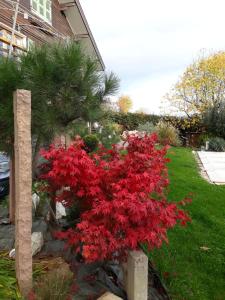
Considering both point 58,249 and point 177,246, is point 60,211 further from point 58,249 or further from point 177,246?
point 177,246

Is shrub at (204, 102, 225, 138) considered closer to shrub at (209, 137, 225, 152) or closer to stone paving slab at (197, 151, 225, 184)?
shrub at (209, 137, 225, 152)

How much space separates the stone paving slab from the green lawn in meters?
2.20

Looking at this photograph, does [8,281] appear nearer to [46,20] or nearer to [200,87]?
[46,20]

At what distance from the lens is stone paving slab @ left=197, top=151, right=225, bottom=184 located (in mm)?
8914

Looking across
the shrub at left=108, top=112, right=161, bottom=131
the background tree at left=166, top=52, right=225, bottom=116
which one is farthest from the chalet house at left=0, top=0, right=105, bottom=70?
the background tree at left=166, top=52, right=225, bottom=116

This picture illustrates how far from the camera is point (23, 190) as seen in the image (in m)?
2.79

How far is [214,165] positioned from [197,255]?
23.2ft

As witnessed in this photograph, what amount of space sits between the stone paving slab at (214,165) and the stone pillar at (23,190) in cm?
665

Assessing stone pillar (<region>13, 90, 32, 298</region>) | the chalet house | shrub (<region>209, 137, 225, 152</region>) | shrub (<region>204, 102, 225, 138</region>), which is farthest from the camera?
shrub (<region>204, 102, 225, 138</region>)

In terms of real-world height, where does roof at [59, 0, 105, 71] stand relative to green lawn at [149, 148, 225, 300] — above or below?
above

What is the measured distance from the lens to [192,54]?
22.5 meters

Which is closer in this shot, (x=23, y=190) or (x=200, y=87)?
(x=23, y=190)

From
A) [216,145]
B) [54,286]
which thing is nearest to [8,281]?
[54,286]

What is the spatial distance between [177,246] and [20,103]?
298 cm
